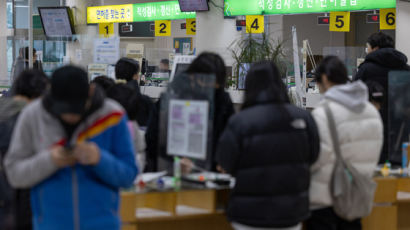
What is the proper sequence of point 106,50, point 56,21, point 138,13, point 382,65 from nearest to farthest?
point 106,50 < point 382,65 < point 138,13 < point 56,21

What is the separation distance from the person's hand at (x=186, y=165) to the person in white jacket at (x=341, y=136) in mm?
696

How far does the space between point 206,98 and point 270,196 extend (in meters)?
0.86

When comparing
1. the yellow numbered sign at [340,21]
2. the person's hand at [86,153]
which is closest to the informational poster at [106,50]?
the person's hand at [86,153]

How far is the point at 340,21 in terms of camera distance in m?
9.48

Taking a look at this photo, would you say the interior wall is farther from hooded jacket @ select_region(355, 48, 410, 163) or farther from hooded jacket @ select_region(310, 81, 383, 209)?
hooded jacket @ select_region(310, 81, 383, 209)

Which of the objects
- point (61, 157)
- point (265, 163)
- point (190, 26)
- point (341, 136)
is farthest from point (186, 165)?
→ point (190, 26)

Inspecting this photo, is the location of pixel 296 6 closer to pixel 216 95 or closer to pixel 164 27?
pixel 164 27

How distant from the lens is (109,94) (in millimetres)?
3818

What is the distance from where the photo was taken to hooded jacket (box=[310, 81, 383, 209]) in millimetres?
3398

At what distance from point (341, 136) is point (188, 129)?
864mm

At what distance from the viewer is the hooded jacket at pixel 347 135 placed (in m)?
3.40

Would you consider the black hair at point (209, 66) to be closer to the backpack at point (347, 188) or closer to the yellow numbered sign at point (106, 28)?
the backpack at point (347, 188)

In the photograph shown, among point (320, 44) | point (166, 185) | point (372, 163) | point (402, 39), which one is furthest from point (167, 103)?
point (320, 44)

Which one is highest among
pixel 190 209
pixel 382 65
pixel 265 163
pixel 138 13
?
pixel 138 13
